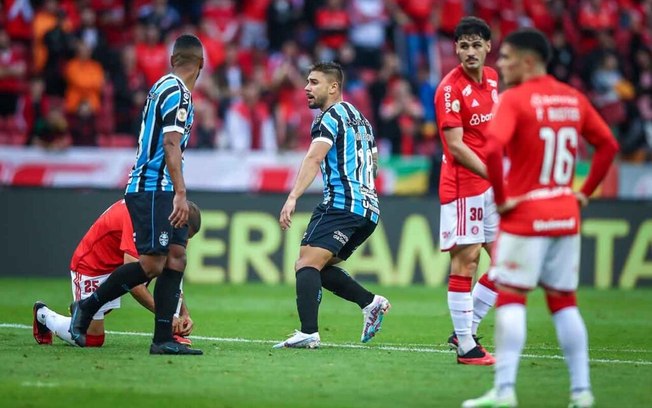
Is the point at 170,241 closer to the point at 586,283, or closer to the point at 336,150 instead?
the point at 336,150

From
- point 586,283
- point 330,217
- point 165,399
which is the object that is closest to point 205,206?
point 586,283

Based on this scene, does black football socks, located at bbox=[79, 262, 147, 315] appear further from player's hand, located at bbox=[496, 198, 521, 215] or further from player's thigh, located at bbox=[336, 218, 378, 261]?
player's hand, located at bbox=[496, 198, 521, 215]

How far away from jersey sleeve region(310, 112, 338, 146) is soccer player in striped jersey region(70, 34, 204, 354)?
51.4 inches

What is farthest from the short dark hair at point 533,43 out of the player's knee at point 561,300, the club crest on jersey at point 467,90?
the club crest on jersey at point 467,90

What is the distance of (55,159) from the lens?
1984 cm

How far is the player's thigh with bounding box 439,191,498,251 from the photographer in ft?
33.0

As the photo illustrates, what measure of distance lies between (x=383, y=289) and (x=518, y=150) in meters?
10.8

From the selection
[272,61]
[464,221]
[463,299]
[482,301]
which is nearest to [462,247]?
[464,221]

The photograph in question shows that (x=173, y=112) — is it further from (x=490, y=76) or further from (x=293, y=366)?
(x=490, y=76)

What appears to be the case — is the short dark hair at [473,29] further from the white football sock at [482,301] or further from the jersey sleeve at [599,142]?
the jersey sleeve at [599,142]

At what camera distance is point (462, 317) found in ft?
32.2

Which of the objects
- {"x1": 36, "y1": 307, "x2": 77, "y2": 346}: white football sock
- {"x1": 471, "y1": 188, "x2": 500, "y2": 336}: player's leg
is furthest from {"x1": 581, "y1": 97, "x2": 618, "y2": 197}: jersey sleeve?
{"x1": 36, "y1": 307, "x2": 77, "y2": 346}: white football sock

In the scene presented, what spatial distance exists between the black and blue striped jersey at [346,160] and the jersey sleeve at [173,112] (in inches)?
59.3

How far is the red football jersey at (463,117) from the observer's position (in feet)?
32.8
